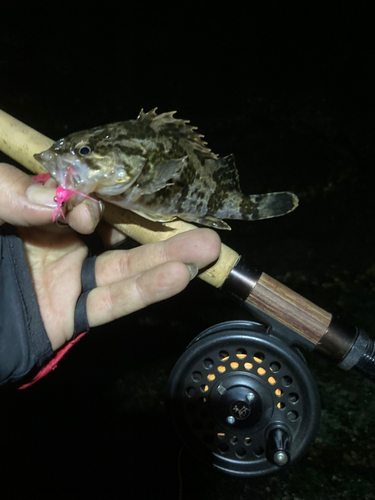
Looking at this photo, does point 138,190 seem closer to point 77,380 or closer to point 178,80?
point 178,80

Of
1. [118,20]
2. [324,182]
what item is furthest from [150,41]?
[324,182]

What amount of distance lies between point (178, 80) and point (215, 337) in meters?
2.51

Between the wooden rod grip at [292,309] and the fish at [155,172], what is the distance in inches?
17.4

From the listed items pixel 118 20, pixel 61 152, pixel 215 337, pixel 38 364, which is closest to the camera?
pixel 61 152

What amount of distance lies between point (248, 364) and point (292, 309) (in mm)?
439

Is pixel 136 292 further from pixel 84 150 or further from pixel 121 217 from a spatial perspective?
pixel 84 150

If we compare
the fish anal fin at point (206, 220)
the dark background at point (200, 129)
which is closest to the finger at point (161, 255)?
the fish anal fin at point (206, 220)

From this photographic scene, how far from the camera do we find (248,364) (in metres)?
1.76

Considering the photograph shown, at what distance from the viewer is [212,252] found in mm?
1460

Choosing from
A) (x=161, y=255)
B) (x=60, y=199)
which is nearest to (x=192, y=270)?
(x=161, y=255)

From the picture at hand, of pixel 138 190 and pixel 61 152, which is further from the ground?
pixel 61 152

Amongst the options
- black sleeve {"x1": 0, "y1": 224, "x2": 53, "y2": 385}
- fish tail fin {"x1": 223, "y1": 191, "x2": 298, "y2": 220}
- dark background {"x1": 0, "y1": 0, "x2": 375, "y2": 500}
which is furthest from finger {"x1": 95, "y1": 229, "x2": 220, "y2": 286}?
dark background {"x1": 0, "y1": 0, "x2": 375, "y2": 500}

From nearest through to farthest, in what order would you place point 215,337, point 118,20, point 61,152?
→ point 61,152
point 215,337
point 118,20

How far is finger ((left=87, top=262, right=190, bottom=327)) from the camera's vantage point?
1.41 meters
